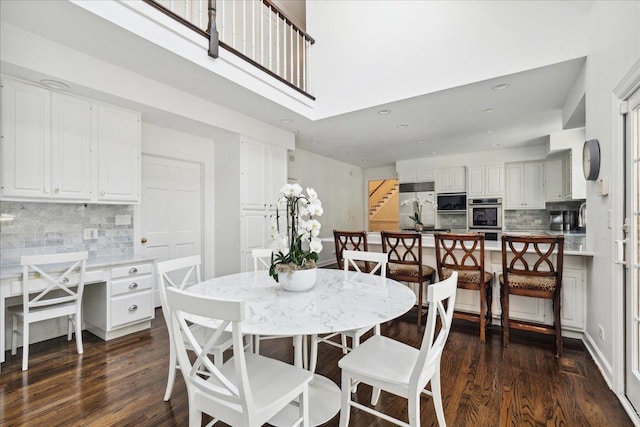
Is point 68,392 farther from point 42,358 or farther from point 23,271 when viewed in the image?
point 23,271

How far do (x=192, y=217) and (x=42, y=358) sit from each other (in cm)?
218

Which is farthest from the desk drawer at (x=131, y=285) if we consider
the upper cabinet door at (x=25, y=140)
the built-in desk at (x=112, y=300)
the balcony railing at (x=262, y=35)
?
the balcony railing at (x=262, y=35)

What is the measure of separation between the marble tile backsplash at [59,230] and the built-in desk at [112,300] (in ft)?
0.63

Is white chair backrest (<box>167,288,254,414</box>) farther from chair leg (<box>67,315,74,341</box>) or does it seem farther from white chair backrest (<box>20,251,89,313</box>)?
chair leg (<box>67,315,74,341</box>)

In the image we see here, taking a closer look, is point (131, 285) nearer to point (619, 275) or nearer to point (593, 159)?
point (619, 275)

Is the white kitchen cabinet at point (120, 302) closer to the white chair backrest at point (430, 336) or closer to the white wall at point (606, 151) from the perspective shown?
the white chair backrest at point (430, 336)

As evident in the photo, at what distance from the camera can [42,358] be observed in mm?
2574

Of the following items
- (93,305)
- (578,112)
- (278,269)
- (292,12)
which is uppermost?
(292,12)

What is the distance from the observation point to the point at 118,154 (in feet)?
10.3

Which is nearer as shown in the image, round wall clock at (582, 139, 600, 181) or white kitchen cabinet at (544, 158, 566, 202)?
round wall clock at (582, 139, 600, 181)

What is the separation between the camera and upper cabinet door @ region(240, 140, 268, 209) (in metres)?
4.17

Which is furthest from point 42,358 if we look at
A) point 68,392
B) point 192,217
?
point 192,217

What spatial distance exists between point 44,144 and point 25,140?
0.12 metres

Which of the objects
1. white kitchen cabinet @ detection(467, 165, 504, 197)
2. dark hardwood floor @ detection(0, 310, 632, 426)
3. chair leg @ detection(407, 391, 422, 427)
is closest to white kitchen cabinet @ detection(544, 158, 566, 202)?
white kitchen cabinet @ detection(467, 165, 504, 197)
